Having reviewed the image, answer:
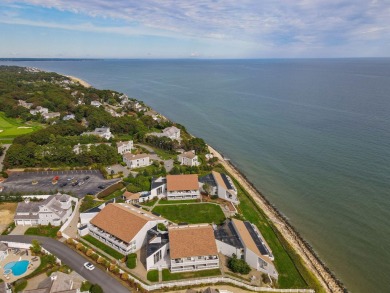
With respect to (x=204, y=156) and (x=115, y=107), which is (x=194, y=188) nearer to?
(x=204, y=156)

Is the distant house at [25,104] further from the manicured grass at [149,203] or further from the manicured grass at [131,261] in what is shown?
the manicured grass at [131,261]

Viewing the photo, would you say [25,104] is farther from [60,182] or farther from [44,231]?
[44,231]

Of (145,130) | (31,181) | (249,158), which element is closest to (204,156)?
(249,158)

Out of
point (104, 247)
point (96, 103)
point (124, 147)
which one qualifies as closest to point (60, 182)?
point (124, 147)

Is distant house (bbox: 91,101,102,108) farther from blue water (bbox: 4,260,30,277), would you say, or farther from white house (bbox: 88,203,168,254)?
blue water (bbox: 4,260,30,277)

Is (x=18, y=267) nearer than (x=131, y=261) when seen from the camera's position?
Yes

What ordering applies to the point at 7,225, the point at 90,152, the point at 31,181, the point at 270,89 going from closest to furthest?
the point at 7,225 → the point at 31,181 → the point at 90,152 → the point at 270,89
